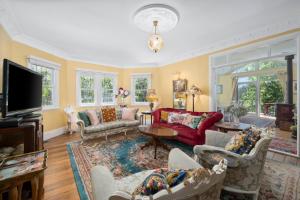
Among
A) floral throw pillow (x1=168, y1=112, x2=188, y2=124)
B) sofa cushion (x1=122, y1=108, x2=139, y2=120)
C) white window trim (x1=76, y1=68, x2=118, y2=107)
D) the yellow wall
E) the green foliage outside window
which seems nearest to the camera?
the yellow wall

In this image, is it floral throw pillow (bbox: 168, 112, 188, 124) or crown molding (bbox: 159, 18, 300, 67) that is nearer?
crown molding (bbox: 159, 18, 300, 67)

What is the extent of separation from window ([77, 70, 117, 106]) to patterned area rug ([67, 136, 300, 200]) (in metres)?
2.21

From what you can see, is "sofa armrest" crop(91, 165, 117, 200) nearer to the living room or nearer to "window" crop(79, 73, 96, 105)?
the living room

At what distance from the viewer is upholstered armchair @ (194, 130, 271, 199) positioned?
4.95ft

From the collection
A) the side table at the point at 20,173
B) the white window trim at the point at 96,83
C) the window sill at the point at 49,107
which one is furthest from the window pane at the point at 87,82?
the side table at the point at 20,173

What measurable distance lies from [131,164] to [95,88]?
398 centimetres

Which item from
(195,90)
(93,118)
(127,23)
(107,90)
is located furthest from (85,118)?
(195,90)

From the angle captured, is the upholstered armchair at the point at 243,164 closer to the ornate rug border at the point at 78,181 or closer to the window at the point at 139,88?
the ornate rug border at the point at 78,181

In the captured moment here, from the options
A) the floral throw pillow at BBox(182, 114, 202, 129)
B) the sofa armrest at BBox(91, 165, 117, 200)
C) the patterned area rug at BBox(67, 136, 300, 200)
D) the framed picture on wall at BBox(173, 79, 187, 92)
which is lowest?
the patterned area rug at BBox(67, 136, 300, 200)

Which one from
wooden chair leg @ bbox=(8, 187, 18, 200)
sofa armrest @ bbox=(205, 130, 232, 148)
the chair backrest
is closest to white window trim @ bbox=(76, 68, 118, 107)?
wooden chair leg @ bbox=(8, 187, 18, 200)

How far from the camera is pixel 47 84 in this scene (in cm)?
429

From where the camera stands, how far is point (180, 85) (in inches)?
203

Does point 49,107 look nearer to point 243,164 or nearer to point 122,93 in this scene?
point 122,93

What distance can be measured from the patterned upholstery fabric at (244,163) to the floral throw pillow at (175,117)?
227cm
